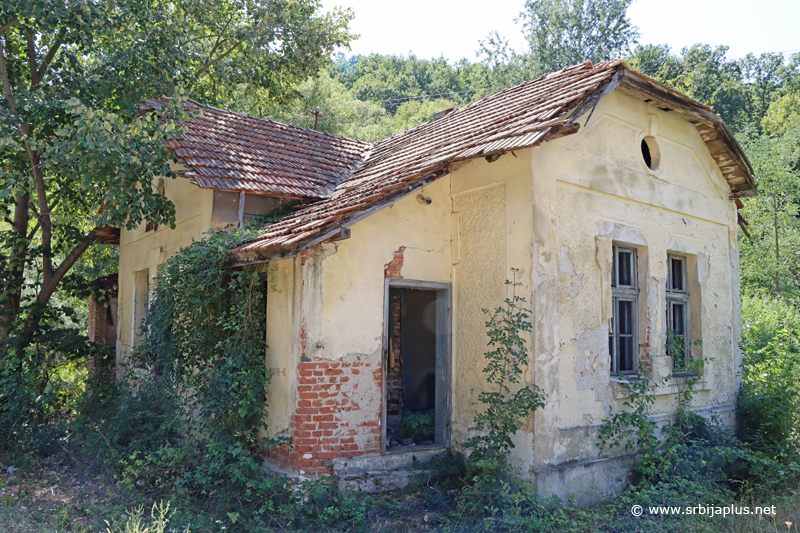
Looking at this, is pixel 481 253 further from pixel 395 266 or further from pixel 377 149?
pixel 377 149

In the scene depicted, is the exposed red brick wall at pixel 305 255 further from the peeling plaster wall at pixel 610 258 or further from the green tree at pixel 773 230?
the green tree at pixel 773 230

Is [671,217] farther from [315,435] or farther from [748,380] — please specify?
[315,435]

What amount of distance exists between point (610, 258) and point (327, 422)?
3.97m

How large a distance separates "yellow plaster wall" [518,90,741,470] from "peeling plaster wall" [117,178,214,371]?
4639mm

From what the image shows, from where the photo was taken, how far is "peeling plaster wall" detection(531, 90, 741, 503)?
6.23 metres

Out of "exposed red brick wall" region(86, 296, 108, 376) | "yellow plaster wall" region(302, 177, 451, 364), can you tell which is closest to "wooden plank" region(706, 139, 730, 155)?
"yellow plaster wall" region(302, 177, 451, 364)

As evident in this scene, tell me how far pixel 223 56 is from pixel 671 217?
11099mm

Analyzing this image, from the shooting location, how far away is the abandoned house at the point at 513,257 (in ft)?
19.9

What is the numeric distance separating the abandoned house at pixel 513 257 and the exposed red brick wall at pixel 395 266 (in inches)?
0.6

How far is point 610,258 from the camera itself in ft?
23.0

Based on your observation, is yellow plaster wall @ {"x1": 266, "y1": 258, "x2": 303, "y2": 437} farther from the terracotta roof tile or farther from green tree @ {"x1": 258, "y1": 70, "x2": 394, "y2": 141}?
green tree @ {"x1": 258, "y1": 70, "x2": 394, "y2": 141}

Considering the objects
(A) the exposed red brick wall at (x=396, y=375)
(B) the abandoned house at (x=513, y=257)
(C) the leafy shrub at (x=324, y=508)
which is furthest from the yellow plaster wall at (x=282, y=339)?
(A) the exposed red brick wall at (x=396, y=375)

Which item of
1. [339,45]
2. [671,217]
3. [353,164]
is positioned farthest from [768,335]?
[339,45]

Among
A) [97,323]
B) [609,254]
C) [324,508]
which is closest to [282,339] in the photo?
[324,508]
